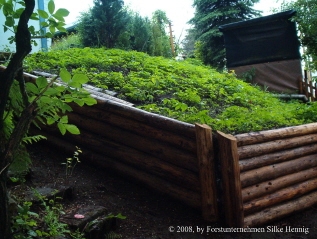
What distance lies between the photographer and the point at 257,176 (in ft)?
11.5

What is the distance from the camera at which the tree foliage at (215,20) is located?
15.5 metres

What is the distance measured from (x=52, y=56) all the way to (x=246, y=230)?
556 cm

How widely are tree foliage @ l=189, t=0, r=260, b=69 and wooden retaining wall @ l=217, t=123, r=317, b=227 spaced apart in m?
11.7

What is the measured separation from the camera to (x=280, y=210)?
3629 mm

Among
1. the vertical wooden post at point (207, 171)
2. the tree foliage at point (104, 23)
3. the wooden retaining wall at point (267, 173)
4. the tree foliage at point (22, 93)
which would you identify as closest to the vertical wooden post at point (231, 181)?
the wooden retaining wall at point (267, 173)

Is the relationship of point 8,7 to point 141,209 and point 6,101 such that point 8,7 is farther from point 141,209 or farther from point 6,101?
point 141,209

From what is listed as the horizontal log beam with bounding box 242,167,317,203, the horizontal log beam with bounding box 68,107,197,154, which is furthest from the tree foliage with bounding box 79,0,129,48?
the horizontal log beam with bounding box 242,167,317,203

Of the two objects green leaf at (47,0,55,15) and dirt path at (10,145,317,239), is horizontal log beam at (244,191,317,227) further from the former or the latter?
green leaf at (47,0,55,15)

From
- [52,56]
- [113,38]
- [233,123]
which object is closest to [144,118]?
[233,123]

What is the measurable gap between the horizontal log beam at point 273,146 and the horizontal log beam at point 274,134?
46 mm

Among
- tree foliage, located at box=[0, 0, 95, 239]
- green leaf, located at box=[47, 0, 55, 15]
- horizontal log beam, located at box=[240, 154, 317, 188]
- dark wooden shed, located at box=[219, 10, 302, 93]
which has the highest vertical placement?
dark wooden shed, located at box=[219, 10, 302, 93]

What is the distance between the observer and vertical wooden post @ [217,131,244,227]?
321 cm

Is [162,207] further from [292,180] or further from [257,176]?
[292,180]

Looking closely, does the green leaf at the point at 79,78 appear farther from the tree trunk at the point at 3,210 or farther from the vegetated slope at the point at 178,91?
the vegetated slope at the point at 178,91
